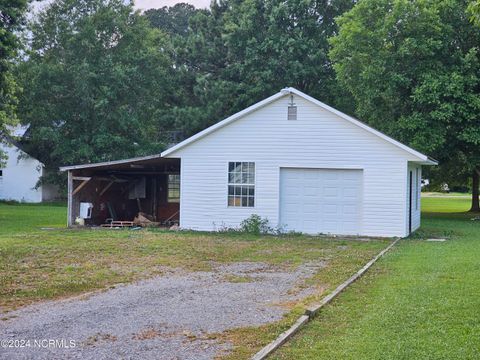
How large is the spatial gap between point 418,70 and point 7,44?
55.0 feet

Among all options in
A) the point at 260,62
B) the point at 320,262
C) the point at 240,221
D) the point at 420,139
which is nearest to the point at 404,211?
the point at 240,221

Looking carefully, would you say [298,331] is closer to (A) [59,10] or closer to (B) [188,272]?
(B) [188,272]

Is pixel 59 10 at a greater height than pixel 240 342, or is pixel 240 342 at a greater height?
pixel 59 10

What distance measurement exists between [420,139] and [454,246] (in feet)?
36.2

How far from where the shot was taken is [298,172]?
753 inches

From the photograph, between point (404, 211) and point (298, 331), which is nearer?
point (298, 331)

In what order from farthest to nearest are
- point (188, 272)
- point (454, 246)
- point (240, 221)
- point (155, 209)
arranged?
point (155, 209) → point (240, 221) → point (454, 246) → point (188, 272)

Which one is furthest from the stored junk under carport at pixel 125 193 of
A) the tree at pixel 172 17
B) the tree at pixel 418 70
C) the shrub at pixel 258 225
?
the tree at pixel 172 17

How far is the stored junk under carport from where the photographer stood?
21142 mm

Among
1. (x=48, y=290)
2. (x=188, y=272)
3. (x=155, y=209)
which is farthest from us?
(x=155, y=209)

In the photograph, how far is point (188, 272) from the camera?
11125 mm

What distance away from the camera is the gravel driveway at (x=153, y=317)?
5977 mm

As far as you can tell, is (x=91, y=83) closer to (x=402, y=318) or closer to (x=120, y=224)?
(x=120, y=224)

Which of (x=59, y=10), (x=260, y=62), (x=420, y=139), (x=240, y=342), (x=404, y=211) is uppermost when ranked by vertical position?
(x=59, y=10)
